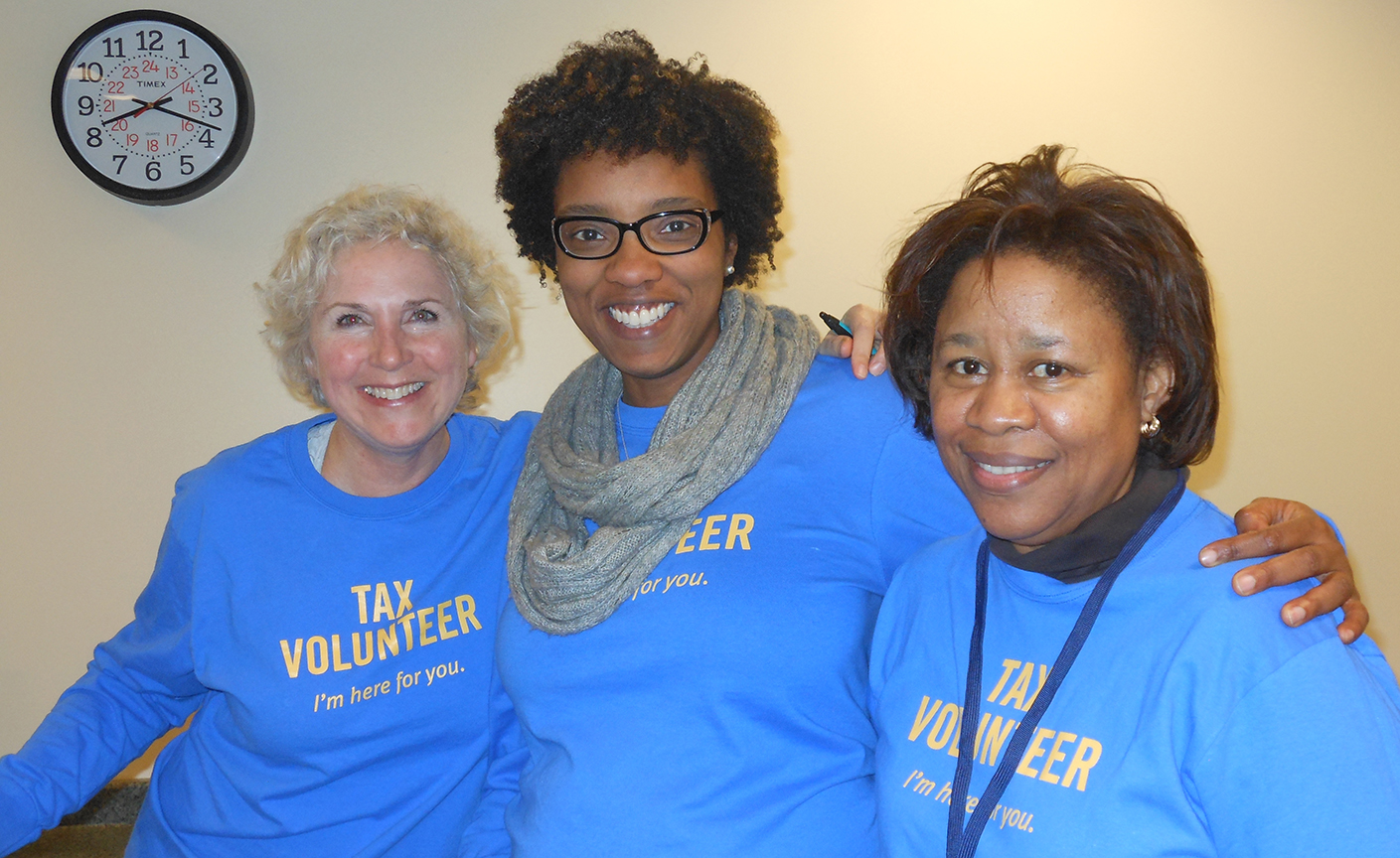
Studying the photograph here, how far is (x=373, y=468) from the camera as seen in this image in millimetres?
1747

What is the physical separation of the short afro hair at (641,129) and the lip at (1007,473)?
694mm

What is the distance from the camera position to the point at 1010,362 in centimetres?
109

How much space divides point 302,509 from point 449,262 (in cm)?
52

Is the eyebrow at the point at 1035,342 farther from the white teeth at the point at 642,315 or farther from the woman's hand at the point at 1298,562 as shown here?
the white teeth at the point at 642,315

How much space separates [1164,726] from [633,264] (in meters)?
0.94

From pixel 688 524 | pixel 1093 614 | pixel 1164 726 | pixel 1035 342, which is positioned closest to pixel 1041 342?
pixel 1035 342

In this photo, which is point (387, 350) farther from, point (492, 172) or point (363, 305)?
point (492, 172)

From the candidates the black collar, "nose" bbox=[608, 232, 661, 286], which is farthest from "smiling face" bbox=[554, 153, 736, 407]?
the black collar

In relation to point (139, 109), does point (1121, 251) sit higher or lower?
lower

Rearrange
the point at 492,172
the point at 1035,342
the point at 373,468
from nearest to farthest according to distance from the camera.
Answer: the point at 1035,342, the point at 373,468, the point at 492,172

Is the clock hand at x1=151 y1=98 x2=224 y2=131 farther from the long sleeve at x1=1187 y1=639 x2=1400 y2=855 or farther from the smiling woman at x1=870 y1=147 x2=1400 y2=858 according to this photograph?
the long sleeve at x1=1187 y1=639 x2=1400 y2=855

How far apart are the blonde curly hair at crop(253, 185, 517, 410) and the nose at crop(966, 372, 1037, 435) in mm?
1045

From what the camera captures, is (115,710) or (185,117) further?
(185,117)

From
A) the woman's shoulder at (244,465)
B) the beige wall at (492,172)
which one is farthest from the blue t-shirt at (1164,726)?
the beige wall at (492,172)
